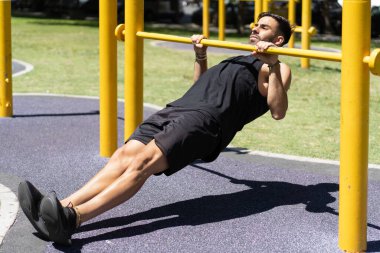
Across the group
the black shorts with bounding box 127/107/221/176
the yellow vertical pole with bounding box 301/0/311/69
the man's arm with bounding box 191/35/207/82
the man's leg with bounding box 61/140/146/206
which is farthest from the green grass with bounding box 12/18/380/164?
the man's leg with bounding box 61/140/146/206

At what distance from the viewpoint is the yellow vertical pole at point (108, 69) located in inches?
241

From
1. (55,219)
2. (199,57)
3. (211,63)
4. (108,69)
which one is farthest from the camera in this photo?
(211,63)

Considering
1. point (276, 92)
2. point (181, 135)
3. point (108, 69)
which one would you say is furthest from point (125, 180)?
point (108, 69)

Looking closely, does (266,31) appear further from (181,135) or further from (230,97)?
(181,135)

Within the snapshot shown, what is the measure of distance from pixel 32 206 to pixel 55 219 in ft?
0.56

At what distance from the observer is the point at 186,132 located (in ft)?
14.8

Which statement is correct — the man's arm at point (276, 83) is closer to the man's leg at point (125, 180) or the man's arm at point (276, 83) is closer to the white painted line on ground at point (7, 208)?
the man's leg at point (125, 180)

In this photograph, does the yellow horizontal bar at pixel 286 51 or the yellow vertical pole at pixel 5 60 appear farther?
the yellow vertical pole at pixel 5 60

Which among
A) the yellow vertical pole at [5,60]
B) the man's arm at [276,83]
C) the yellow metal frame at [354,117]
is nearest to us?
the yellow metal frame at [354,117]

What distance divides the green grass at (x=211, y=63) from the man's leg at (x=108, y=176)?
8.52 ft

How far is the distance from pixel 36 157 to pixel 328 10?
78.5 feet

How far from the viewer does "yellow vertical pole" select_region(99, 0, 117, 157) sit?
20.1 ft

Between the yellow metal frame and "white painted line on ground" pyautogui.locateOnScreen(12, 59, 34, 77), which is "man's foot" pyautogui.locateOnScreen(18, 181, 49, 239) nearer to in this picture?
the yellow metal frame

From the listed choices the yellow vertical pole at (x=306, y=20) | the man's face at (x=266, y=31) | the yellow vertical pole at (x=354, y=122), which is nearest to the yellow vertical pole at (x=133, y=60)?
the man's face at (x=266, y=31)
